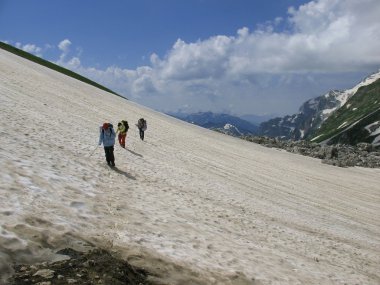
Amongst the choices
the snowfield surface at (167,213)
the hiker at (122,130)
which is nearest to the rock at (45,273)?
the snowfield surface at (167,213)

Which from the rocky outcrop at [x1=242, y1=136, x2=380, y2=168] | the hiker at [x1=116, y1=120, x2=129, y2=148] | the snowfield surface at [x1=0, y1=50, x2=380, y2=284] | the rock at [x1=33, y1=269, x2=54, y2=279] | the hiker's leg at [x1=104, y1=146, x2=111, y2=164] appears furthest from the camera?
the rocky outcrop at [x1=242, y1=136, x2=380, y2=168]

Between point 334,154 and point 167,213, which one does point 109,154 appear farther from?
point 334,154

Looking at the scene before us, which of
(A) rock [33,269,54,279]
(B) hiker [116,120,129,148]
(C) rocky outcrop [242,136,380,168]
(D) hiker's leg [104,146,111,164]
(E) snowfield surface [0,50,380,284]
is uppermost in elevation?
(C) rocky outcrop [242,136,380,168]

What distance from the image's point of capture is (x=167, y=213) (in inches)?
687

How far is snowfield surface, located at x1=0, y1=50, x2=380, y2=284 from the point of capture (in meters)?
12.0

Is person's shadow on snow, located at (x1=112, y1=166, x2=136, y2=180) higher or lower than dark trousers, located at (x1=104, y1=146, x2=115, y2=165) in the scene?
lower

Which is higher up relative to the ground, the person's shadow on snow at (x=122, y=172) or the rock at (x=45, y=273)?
the person's shadow on snow at (x=122, y=172)

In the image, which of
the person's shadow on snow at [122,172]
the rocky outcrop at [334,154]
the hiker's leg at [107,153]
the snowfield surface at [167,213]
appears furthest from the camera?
the rocky outcrop at [334,154]

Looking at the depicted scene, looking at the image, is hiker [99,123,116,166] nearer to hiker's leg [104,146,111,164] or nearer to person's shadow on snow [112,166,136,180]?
hiker's leg [104,146,111,164]

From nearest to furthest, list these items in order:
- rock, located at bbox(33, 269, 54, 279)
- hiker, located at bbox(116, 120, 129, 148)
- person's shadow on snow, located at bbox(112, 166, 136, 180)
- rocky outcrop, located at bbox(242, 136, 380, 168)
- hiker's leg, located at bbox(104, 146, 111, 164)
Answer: rock, located at bbox(33, 269, 54, 279) → person's shadow on snow, located at bbox(112, 166, 136, 180) → hiker's leg, located at bbox(104, 146, 111, 164) → hiker, located at bbox(116, 120, 129, 148) → rocky outcrop, located at bbox(242, 136, 380, 168)

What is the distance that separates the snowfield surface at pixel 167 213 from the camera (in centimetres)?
1196

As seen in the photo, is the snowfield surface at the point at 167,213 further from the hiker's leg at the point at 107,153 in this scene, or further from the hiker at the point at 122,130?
the hiker at the point at 122,130

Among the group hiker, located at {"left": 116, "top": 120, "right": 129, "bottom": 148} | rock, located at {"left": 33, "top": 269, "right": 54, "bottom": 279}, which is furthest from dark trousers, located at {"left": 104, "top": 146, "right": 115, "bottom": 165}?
rock, located at {"left": 33, "top": 269, "right": 54, "bottom": 279}

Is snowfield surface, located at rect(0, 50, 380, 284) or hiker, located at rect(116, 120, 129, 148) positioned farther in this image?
hiker, located at rect(116, 120, 129, 148)
